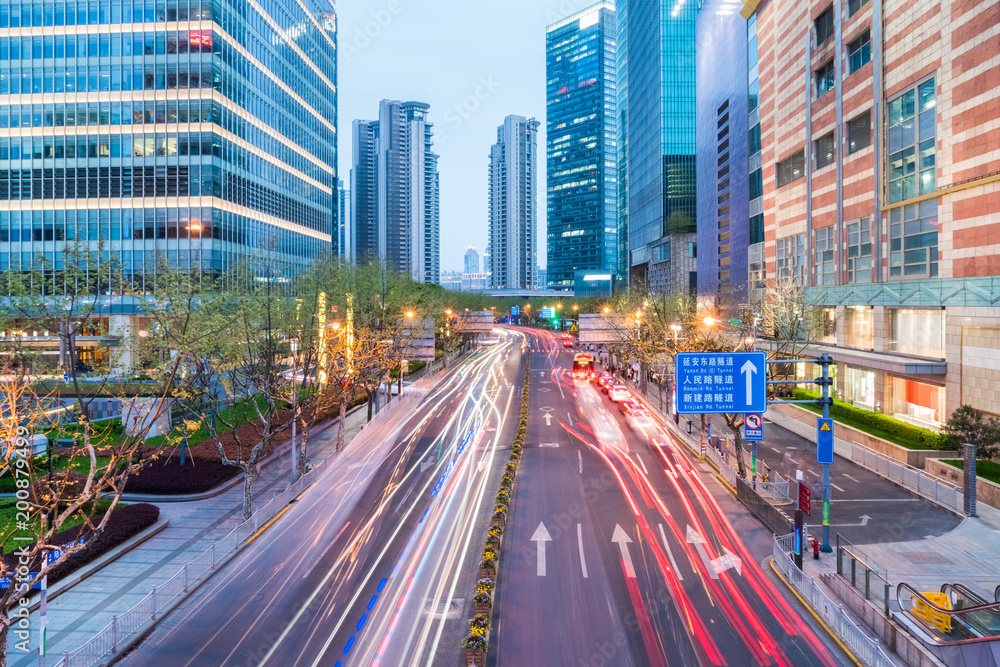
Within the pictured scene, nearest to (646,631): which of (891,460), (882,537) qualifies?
(882,537)

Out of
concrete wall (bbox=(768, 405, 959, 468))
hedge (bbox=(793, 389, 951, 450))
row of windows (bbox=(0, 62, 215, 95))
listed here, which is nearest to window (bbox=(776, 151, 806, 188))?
hedge (bbox=(793, 389, 951, 450))

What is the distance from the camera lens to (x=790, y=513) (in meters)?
23.9

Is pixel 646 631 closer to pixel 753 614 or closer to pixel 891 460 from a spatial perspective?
pixel 753 614

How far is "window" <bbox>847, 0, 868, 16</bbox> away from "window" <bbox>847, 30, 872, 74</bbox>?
1902mm

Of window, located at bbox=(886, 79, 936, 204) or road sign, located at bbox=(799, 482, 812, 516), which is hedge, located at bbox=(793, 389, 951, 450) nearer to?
road sign, located at bbox=(799, 482, 812, 516)

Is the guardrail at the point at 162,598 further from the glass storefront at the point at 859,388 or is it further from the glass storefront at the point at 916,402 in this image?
the glass storefront at the point at 859,388

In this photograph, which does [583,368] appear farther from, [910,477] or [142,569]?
[142,569]

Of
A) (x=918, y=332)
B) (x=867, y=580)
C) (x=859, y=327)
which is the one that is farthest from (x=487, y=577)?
(x=859, y=327)

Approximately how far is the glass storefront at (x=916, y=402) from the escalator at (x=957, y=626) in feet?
70.9

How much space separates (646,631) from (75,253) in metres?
18.1

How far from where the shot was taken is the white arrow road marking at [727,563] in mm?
18688

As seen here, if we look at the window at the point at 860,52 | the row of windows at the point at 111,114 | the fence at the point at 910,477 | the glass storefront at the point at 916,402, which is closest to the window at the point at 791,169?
the window at the point at 860,52

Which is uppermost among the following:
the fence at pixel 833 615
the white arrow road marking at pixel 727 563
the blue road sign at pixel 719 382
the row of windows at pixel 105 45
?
the row of windows at pixel 105 45

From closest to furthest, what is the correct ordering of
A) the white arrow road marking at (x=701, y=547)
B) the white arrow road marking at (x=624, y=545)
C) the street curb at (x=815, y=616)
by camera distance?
1. the street curb at (x=815, y=616)
2. the white arrow road marking at (x=701, y=547)
3. the white arrow road marking at (x=624, y=545)
